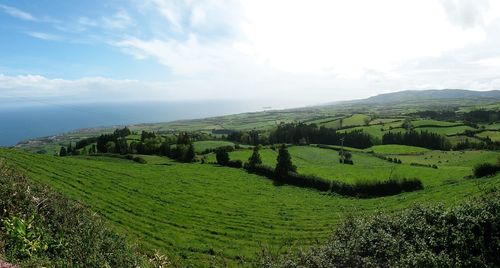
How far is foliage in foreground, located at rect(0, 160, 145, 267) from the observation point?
13320 mm

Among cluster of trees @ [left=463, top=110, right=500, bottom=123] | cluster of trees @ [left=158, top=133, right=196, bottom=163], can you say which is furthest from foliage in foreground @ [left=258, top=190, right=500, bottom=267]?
cluster of trees @ [left=463, top=110, right=500, bottom=123]

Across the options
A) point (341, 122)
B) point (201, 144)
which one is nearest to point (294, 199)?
point (201, 144)

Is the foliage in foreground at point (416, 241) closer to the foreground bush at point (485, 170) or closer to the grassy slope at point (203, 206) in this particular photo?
the grassy slope at point (203, 206)

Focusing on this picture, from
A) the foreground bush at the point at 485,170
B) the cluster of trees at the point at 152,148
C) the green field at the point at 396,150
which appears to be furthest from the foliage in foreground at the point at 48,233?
the green field at the point at 396,150

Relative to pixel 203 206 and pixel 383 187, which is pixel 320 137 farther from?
pixel 203 206

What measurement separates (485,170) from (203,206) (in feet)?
131

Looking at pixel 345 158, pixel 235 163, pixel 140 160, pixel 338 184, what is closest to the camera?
pixel 338 184

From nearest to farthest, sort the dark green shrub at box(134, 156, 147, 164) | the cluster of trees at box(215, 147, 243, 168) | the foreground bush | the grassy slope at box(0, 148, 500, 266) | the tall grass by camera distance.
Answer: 1. the grassy slope at box(0, 148, 500, 266)
2. the foreground bush
3. the tall grass
4. the dark green shrub at box(134, 156, 147, 164)
5. the cluster of trees at box(215, 147, 243, 168)

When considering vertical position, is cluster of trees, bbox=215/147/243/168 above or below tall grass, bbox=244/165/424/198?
above

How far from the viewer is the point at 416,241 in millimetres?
17281

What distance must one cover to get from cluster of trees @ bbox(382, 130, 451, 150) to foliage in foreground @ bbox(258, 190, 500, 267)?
97.4 meters

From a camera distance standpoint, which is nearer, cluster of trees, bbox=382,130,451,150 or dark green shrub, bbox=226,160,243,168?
dark green shrub, bbox=226,160,243,168

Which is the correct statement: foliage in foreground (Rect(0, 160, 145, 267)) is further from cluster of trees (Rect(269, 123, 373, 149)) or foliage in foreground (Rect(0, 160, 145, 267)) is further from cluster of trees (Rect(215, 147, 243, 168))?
cluster of trees (Rect(269, 123, 373, 149))

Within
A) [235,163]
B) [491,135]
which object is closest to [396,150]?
[491,135]
